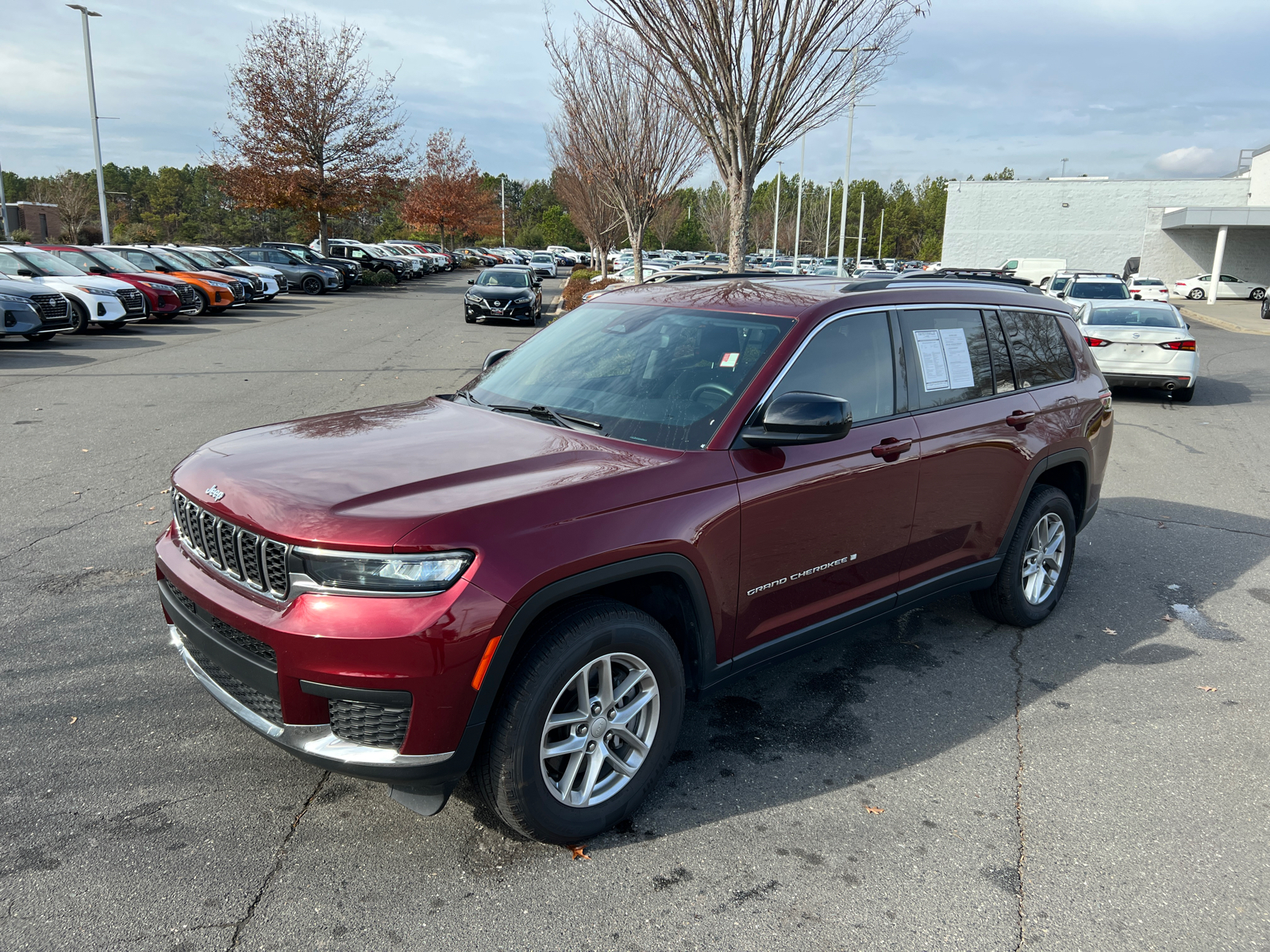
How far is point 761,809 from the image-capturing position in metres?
3.23

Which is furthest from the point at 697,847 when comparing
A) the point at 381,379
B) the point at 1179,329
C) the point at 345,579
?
the point at 1179,329

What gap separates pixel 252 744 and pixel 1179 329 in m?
13.4

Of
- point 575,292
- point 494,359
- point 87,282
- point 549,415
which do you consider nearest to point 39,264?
point 87,282

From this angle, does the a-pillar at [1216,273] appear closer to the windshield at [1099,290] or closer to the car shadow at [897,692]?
the windshield at [1099,290]

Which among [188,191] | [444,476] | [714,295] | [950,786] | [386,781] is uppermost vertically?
[188,191]

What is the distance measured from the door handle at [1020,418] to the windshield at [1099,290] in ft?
56.0

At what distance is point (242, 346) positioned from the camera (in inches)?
656

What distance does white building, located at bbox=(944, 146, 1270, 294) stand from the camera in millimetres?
47156

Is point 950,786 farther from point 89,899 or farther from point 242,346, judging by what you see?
point 242,346

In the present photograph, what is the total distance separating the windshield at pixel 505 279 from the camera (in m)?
23.6

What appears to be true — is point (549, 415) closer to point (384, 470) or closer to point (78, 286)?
point (384, 470)

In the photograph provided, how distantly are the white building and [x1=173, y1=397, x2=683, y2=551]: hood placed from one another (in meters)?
51.2

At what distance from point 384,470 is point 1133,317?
13.5 meters

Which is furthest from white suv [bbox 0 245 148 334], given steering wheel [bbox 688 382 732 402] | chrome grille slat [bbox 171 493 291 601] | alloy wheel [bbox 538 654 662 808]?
alloy wheel [bbox 538 654 662 808]
